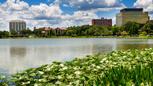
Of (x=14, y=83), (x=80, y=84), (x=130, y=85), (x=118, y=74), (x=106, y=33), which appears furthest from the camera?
(x=106, y=33)

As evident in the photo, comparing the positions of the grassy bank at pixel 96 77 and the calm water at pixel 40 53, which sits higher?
the grassy bank at pixel 96 77

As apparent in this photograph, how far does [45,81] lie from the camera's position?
1209cm

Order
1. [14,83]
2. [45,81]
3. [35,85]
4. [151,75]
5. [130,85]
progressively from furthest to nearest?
[14,83], [45,81], [35,85], [151,75], [130,85]

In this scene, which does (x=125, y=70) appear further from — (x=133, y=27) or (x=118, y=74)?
(x=133, y=27)

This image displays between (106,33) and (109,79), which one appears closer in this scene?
(109,79)

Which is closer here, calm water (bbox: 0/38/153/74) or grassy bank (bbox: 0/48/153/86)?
grassy bank (bbox: 0/48/153/86)

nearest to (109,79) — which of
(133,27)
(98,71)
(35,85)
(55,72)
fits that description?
(35,85)

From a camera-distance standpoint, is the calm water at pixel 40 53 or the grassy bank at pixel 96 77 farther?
the calm water at pixel 40 53

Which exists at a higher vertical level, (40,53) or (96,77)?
(96,77)

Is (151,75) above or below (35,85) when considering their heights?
above

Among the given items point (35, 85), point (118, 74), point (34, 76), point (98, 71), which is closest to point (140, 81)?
point (118, 74)

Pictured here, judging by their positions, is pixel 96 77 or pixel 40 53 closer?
pixel 96 77

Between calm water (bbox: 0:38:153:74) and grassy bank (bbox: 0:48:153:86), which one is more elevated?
grassy bank (bbox: 0:48:153:86)

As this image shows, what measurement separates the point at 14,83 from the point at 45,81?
5.15 feet
